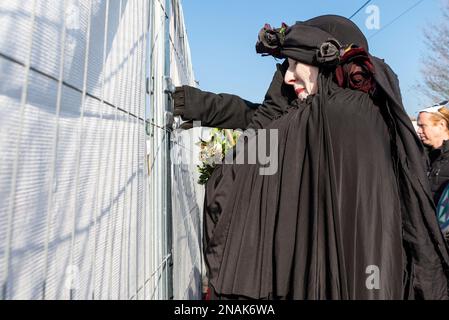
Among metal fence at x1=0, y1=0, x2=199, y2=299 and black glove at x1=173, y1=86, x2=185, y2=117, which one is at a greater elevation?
black glove at x1=173, y1=86, x2=185, y2=117

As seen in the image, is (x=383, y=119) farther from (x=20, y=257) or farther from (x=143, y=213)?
(x=20, y=257)

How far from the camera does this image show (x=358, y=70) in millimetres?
1136

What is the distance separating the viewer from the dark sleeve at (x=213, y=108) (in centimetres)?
134

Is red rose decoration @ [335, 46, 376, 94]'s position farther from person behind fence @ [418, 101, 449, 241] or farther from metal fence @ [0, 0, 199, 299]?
person behind fence @ [418, 101, 449, 241]

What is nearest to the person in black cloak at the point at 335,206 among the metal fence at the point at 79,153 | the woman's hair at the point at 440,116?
the metal fence at the point at 79,153

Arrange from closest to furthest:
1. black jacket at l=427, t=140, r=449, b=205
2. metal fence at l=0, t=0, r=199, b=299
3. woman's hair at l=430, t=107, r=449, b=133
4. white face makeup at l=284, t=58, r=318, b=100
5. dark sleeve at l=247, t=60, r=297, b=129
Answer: metal fence at l=0, t=0, r=199, b=299 < white face makeup at l=284, t=58, r=318, b=100 < dark sleeve at l=247, t=60, r=297, b=129 < black jacket at l=427, t=140, r=449, b=205 < woman's hair at l=430, t=107, r=449, b=133

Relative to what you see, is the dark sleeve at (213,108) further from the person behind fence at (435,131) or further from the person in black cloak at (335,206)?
the person behind fence at (435,131)

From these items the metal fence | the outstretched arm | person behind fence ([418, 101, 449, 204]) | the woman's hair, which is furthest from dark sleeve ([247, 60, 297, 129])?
the woman's hair

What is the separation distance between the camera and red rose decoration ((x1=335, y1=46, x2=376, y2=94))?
1120 millimetres

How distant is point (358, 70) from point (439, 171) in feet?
4.23

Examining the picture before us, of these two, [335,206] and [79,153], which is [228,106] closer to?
[335,206]

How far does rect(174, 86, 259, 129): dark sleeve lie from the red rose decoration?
43 cm

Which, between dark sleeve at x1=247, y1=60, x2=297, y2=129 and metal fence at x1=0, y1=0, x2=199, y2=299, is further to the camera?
dark sleeve at x1=247, y1=60, x2=297, y2=129

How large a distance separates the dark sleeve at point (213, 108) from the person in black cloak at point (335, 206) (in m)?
0.25
